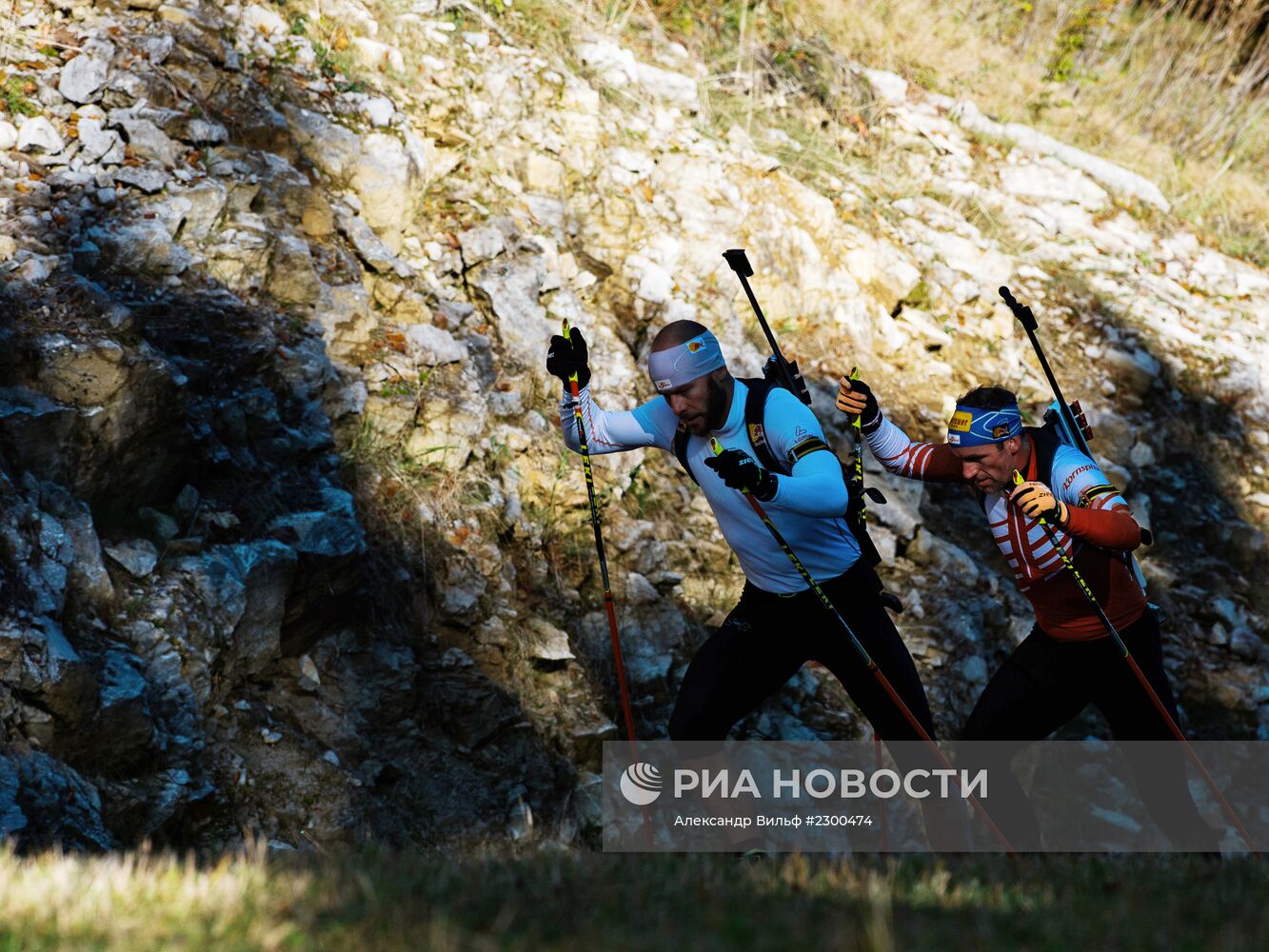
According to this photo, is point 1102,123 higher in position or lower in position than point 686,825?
higher

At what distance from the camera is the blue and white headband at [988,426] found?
630 centimetres

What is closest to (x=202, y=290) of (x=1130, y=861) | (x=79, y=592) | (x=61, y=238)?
(x=61, y=238)

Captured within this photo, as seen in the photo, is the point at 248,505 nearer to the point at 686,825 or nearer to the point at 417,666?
the point at 417,666

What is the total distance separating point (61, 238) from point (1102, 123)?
47.4 ft

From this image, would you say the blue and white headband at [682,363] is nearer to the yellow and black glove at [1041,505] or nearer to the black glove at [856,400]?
the black glove at [856,400]

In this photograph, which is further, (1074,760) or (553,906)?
(1074,760)

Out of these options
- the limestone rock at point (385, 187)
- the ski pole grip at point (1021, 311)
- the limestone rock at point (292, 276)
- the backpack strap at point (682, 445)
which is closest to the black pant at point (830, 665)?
the backpack strap at point (682, 445)

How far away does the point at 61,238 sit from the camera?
8.25 m

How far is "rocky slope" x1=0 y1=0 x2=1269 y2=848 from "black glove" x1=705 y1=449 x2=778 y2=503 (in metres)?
3.31

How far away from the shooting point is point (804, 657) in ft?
21.7

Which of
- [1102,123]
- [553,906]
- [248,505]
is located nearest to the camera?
[553,906]
